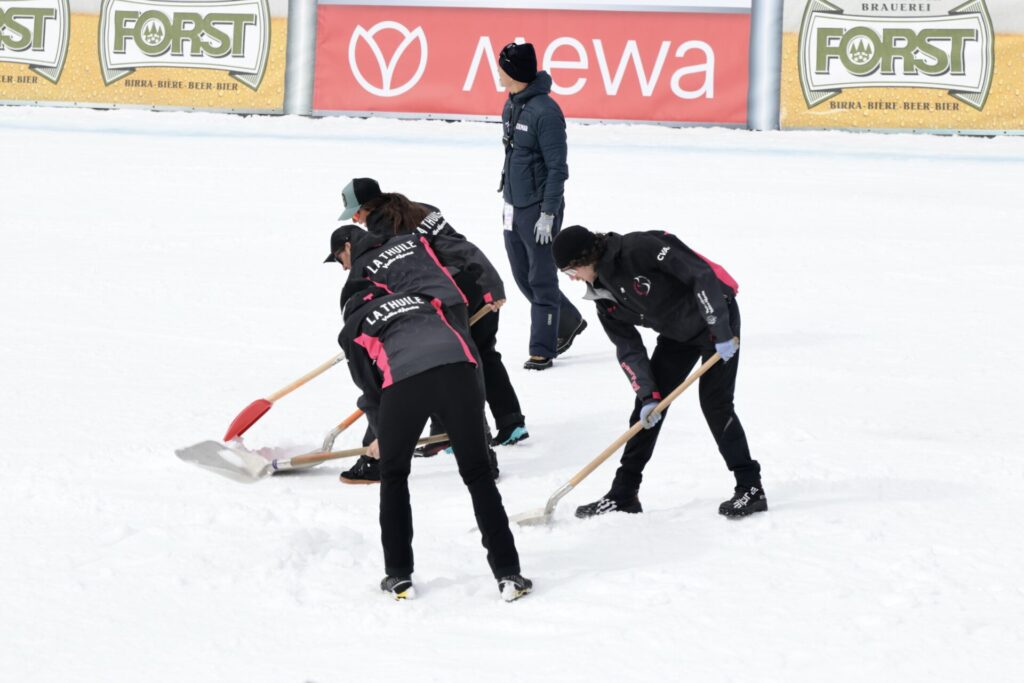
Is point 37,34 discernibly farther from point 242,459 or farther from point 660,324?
point 660,324

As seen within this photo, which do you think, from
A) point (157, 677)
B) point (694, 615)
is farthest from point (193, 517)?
point (694, 615)

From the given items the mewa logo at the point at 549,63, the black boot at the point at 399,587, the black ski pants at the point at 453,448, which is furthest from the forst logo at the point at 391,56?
the black boot at the point at 399,587

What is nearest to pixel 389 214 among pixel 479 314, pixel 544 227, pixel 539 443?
pixel 479 314

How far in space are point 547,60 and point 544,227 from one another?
7.38 meters

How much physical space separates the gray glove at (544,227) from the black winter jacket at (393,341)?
3293 millimetres

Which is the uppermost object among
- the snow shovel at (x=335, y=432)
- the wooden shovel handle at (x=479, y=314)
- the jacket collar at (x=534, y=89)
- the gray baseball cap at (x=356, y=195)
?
the jacket collar at (x=534, y=89)

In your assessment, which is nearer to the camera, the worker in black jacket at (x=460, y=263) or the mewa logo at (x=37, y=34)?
the worker in black jacket at (x=460, y=263)

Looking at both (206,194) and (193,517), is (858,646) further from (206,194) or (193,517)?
(206,194)

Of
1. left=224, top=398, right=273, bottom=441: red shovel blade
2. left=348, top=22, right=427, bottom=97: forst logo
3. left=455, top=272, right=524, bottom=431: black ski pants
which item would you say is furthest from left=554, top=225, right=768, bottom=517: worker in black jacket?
left=348, top=22, right=427, bottom=97: forst logo

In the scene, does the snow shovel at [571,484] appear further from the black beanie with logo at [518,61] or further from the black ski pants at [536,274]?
the black beanie with logo at [518,61]

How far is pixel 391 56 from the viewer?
595 inches

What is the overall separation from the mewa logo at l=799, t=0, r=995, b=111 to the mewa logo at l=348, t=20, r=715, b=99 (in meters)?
1.23

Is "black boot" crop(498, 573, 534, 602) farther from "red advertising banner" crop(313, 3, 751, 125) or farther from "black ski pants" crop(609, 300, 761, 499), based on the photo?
"red advertising banner" crop(313, 3, 751, 125)

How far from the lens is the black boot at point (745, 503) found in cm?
545
